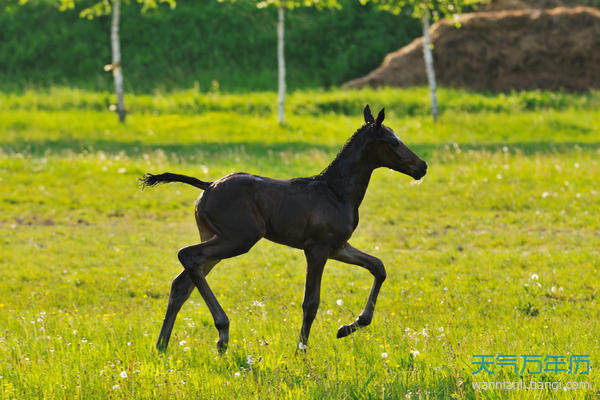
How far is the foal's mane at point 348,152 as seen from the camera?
631 cm

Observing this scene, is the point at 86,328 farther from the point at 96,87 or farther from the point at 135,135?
the point at 96,87

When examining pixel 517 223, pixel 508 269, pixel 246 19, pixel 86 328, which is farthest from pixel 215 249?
pixel 246 19

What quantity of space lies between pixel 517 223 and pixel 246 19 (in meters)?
23.2

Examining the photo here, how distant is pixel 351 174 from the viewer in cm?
637

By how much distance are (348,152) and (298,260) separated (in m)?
5.42

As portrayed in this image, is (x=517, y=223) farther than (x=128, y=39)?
No

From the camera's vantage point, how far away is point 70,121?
25.6 metres

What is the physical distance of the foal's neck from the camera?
6.33 meters

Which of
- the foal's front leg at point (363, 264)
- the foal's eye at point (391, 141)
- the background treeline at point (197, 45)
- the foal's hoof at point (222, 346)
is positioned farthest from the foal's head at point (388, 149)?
the background treeline at point (197, 45)

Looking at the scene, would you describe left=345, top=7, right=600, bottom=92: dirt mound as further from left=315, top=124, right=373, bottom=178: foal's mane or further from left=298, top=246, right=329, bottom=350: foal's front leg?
left=298, top=246, right=329, bottom=350: foal's front leg

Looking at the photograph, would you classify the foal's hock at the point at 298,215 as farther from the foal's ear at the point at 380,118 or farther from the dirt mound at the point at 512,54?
the dirt mound at the point at 512,54

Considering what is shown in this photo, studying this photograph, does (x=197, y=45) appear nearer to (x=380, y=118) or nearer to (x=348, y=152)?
(x=348, y=152)

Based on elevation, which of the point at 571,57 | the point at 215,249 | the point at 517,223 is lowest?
the point at 517,223

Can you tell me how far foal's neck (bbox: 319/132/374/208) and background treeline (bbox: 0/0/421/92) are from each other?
24.0 metres
